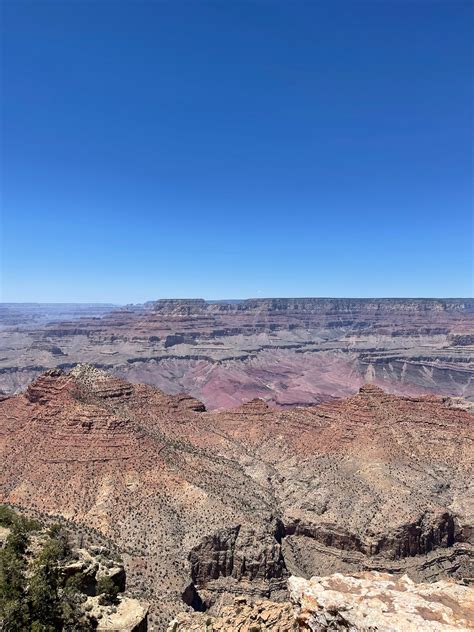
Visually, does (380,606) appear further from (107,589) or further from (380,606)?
(107,589)

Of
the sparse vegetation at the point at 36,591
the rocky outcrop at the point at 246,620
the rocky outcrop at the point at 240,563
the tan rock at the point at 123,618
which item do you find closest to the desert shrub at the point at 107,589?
the tan rock at the point at 123,618

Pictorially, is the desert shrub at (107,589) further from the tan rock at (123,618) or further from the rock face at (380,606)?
the rock face at (380,606)

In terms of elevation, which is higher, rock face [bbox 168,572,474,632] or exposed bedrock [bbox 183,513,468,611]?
rock face [bbox 168,572,474,632]

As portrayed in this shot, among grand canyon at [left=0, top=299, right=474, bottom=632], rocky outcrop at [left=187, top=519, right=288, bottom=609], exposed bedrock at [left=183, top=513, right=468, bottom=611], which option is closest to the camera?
Answer: grand canyon at [left=0, top=299, right=474, bottom=632]

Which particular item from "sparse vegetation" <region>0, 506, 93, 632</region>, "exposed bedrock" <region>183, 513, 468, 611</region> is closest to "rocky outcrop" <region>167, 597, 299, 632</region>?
"sparse vegetation" <region>0, 506, 93, 632</region>

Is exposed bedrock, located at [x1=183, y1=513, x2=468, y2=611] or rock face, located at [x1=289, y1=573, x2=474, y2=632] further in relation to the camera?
exposed bedrock, located at [x1=183, y1=513, x2=468, y2=611]

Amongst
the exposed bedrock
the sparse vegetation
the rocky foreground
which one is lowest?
the exposed bedrock

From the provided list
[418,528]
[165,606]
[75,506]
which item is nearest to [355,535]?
[418,528]

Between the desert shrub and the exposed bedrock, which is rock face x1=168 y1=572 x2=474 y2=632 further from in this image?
the exposed bedrock
